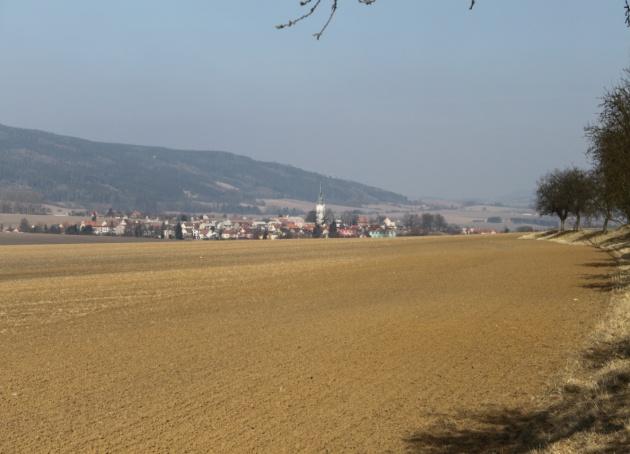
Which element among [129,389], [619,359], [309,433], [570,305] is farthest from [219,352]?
[570,305]

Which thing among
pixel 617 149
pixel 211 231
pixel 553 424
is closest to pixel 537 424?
pixel 553 424

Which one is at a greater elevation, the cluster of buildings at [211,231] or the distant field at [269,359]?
the distant field at [269,359]

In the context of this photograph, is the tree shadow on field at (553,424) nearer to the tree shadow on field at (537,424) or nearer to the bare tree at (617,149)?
the tree shadow on field at (537,424)

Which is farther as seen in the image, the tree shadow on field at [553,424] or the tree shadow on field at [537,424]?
the tree shadow on field at [537,424]

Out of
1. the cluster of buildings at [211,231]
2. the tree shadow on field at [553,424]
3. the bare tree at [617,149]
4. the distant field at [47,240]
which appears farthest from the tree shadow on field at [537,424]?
the cluster of buildings at [211,231]

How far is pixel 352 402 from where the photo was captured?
12.8 metres

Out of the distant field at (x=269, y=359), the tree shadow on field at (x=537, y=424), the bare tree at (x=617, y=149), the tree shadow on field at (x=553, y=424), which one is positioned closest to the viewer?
the tree shadow on field at (x=553, y=424)

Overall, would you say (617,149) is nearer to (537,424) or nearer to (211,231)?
(537,424)

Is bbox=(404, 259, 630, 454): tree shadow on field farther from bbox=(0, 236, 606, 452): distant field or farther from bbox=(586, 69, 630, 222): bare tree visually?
bbox=(586, 69, 630, 222): bare tree

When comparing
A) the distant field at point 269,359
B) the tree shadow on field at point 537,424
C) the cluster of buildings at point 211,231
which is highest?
the tree shadow on field at point 537,424

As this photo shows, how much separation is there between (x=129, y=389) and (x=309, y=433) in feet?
13.8

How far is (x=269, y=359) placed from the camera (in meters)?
16.5

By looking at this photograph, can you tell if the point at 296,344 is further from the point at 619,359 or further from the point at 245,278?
the point at 245,278

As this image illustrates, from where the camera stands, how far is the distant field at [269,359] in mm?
11156
